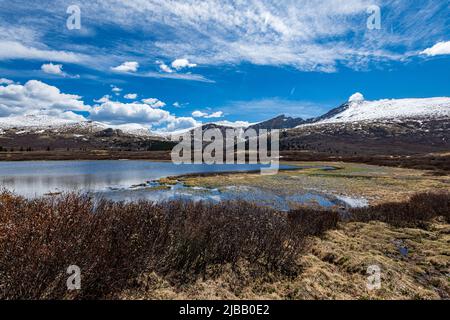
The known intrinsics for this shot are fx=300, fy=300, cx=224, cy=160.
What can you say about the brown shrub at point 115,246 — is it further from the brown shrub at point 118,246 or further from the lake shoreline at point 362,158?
the lake shoreline at point 362,158

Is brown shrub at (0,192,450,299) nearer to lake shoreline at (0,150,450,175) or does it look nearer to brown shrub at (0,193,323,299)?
brown shrub at (0,193,323,299)

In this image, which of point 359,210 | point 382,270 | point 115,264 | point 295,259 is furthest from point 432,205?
point 115,264

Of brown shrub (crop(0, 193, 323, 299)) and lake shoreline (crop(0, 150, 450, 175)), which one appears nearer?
brown shrub (crop(0, 193, 323, 299))

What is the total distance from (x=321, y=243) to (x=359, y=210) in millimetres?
8949

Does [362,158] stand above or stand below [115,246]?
below

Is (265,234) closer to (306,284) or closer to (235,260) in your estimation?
(235,260)

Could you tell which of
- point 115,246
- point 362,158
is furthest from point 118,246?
point 362,158

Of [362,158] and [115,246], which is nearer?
[115,246]

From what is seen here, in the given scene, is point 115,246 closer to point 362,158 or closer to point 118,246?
point 118,246

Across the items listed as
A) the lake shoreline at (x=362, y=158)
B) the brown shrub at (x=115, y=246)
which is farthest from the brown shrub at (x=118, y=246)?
the lake shoreline at (x=362, y=158)

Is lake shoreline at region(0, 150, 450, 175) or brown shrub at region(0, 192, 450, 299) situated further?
lake shoreline at region(0, 150, 450, 175)

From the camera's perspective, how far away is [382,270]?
9797 millimetres

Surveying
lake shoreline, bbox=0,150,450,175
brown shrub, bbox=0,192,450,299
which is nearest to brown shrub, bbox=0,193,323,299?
brown shrub, bbox=0,192,450,299

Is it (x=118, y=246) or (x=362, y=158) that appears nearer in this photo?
(x=118, y=246)
